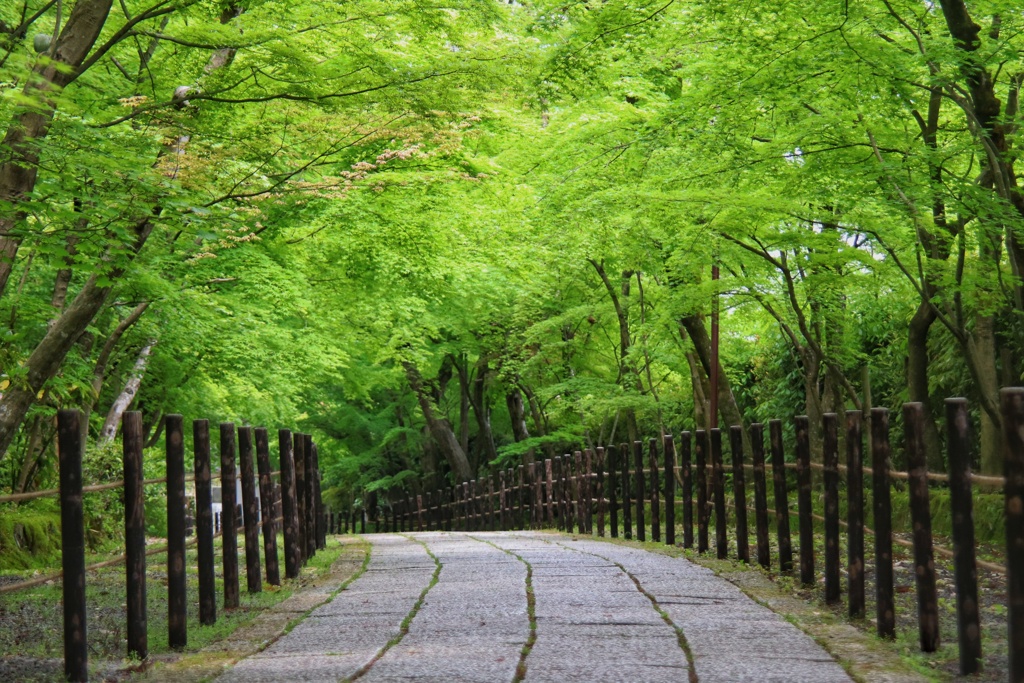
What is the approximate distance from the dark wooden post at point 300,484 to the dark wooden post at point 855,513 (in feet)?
18.2

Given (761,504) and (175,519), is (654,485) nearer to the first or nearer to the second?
(761,504)

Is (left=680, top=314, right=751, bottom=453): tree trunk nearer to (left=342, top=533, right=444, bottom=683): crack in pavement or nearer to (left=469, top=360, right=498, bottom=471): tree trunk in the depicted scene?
(left=342, top=533, right=444, bottom=683): crack in pavement

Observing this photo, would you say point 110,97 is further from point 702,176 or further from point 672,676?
point 672,676

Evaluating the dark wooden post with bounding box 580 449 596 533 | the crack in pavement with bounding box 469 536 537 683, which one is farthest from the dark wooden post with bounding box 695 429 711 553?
the dark wooden post with bounding box 580 449 596 533

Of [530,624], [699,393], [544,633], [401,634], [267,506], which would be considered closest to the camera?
[544,633]

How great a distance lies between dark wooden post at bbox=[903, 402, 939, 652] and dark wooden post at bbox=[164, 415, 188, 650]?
3599 mm

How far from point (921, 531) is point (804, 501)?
2.23 meters

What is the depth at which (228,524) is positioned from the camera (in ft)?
23.0

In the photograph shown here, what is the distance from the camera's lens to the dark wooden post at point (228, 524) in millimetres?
6984

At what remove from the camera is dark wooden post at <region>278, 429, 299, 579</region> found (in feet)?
30.2

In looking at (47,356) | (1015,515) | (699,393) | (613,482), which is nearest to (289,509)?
(47,356)

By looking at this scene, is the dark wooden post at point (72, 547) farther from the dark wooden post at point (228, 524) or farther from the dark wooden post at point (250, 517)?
the dark wooden post at point (250, 517)

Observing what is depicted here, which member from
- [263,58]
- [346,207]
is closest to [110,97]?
[263,58]

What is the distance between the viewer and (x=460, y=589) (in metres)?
7.55
